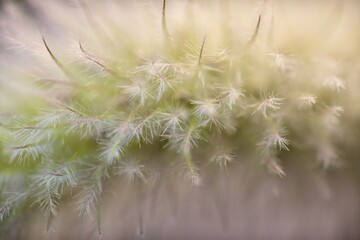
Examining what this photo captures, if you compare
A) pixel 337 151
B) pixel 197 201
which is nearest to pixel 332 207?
pixel 337 151

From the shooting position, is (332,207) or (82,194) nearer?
(82,194)

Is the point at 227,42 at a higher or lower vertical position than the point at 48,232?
higher

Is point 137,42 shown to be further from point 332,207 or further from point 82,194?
point 332,207

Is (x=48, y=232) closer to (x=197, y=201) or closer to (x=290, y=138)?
(x=197, y=201)

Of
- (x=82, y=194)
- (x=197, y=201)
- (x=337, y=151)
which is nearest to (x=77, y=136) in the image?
(x=82, y=194)

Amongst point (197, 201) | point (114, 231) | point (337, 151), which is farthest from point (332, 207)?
point (114, 231)

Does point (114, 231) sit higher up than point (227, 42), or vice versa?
point (227, 42)
